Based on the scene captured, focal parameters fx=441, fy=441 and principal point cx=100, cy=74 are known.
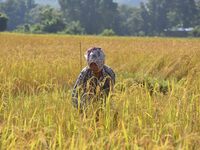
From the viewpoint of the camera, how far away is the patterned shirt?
379 centimetres

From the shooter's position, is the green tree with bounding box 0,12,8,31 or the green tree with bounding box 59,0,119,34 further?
the green tree with bounding box 59,0,119,34

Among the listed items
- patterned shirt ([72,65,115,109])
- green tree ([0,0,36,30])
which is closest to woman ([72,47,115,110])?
patterned shirt ([72,65,115,109])

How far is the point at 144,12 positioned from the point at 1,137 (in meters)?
77.1

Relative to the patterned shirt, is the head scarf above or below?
above

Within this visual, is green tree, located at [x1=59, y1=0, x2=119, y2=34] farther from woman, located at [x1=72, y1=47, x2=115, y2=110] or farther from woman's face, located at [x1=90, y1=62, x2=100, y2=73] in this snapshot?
woman's face, located at [x1=90, y1=62, x2=100, y2=73]

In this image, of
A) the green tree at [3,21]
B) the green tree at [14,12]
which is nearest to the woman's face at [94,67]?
the green tree at [3,21]

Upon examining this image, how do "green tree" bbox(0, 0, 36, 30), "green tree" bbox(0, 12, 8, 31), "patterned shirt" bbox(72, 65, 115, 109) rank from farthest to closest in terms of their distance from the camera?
"green tree" bbox(0, 0, 36, 30)
"green tree" bbox(0, 12, 8, 31)
"patterned shirt" bbox(72, 65, 115, 109)

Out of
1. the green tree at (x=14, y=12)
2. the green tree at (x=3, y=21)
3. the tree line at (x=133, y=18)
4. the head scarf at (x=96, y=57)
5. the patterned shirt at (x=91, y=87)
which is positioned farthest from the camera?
the green tree at (x=14, y=12)

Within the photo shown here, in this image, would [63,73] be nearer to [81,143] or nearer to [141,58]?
[141,58]

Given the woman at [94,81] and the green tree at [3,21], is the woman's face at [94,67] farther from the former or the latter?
the green tree at [3,21]

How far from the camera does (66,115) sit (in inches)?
139

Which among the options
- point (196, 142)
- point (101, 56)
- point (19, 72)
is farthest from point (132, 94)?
point (19, 72)

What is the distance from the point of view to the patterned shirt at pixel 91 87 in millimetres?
3785

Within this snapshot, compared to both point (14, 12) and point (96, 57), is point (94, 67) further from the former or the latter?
point (14, 12)
